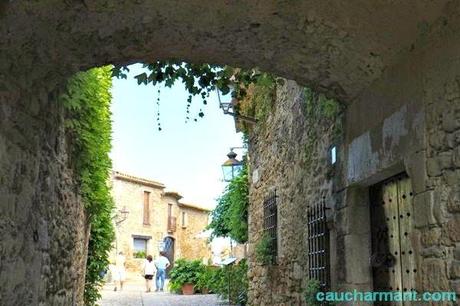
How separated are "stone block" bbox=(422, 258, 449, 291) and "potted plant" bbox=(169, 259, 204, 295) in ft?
42.5

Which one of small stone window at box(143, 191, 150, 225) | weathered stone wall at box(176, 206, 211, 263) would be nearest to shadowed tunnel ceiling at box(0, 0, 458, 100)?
small stone window at box(143, 191, 150, 225)

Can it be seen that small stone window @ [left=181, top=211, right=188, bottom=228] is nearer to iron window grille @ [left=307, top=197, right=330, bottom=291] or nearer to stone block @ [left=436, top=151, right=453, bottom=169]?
iron window grille @ [left=307, top=197, right=330, bottom=291]

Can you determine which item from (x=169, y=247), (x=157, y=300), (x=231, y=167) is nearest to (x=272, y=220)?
(x=231, y=167)

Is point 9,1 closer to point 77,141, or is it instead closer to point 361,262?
point 77,141

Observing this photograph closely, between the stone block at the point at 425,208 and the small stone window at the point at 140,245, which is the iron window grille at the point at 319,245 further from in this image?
the small stone window at the point at 140,245

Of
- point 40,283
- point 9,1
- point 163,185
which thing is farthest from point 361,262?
point 163,185

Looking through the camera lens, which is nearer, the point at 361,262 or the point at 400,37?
the point at 400,37

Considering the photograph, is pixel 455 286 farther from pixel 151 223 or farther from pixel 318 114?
pixel 151 223

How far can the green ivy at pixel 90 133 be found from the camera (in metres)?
4.05

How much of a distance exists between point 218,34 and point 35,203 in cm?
158

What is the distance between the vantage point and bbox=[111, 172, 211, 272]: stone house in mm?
29469

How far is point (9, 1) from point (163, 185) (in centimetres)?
3032

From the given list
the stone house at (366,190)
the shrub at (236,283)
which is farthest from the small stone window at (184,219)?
the stone house at (366,190)

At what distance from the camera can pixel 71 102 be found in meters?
3.88
